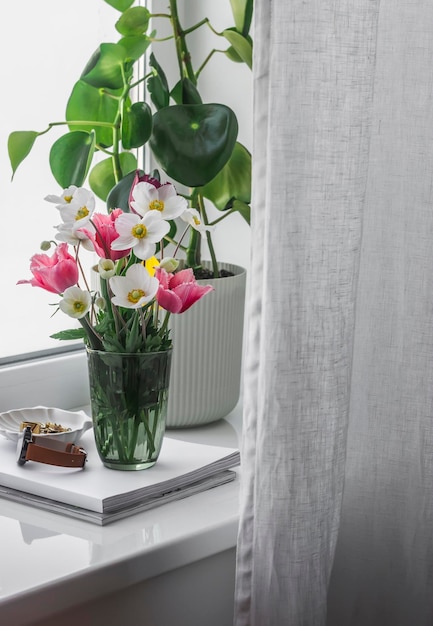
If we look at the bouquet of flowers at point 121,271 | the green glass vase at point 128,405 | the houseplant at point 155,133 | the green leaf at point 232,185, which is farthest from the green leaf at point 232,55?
the green glass vase at point 128,405

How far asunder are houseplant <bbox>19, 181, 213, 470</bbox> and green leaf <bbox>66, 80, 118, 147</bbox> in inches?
13.6

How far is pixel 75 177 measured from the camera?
4.01 feet

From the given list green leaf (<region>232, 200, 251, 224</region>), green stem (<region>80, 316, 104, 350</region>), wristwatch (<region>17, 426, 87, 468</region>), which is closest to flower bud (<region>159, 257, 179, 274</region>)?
green stem (<region>80, 316, 104, 350</region>)

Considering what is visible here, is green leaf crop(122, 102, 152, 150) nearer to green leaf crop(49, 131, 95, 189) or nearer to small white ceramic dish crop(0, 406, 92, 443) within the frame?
green leaf crop(49, 131, 95, 189)

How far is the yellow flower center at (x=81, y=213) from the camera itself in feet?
3.13

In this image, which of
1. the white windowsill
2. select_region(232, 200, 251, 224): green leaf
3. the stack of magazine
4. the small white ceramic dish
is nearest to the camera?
the white windowsill

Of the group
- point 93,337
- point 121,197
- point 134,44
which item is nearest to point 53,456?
point 93,337

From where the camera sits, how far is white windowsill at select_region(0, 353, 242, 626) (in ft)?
2.60

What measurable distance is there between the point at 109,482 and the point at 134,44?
2.02 ft

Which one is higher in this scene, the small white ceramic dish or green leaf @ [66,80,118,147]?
green leaf @ [66,80,118,147]

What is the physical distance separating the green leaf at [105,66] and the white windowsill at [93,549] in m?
0.58

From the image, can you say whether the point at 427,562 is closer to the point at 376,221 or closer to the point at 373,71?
the point at 376,221

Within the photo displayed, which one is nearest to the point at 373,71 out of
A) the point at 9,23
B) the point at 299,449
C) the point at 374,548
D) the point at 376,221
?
the point at 376,221

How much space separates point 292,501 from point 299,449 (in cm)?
5
